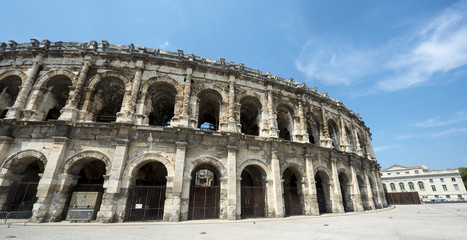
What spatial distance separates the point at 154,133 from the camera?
9.83 m

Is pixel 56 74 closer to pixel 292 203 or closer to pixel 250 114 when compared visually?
pixel 250 114

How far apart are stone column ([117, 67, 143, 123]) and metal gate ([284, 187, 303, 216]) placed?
10.5 m

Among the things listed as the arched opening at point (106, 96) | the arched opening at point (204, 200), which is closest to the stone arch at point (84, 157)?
the arched opening at point (106, 96)

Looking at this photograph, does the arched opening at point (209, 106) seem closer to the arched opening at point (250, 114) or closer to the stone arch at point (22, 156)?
the arched opening at point (250, 114)

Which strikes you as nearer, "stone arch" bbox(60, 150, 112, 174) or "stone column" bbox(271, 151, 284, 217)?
"stone arch" bbox(60, 150, 112, 174)

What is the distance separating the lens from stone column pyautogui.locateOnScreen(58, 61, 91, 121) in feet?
31.4

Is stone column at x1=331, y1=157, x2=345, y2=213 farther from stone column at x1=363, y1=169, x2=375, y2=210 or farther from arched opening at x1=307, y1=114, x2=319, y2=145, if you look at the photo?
stone column at x1=363, y1=169, x2=375, y2=210

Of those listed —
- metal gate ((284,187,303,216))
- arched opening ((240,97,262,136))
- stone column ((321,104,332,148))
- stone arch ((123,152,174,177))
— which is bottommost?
metal gate ((284,187,303,216))

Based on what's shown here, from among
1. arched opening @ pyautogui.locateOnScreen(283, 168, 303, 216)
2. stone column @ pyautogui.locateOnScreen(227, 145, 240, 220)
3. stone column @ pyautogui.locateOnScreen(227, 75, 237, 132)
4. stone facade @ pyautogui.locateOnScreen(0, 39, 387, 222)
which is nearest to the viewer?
stone facade @ pyautogui.locateOnScreen(0, 39, 387, 222)

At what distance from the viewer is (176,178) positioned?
9219 mm

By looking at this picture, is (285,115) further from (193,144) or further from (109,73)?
(109,73)

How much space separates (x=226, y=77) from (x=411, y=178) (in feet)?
171

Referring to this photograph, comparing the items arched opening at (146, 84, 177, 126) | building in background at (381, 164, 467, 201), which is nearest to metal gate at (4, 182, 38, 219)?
arched opening at (146, 84, 177, 126)

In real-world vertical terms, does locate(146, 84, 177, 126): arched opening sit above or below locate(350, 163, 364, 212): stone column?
above
